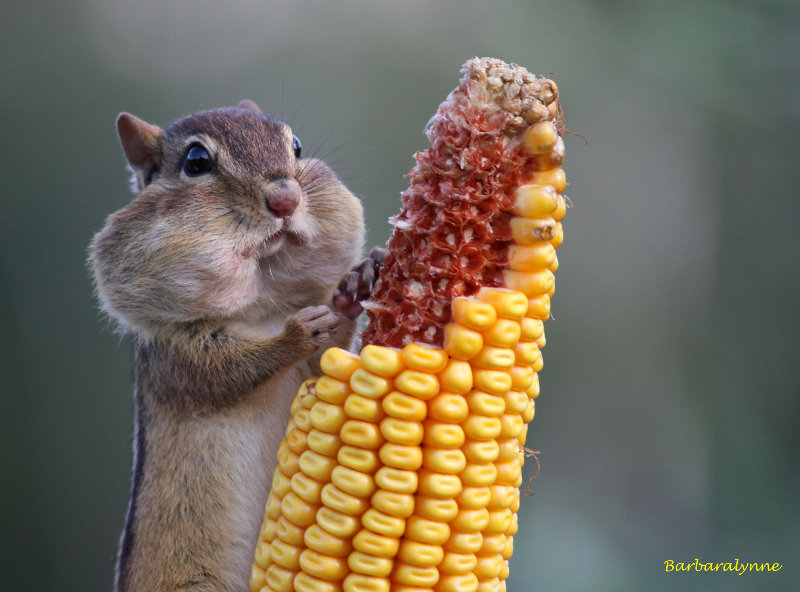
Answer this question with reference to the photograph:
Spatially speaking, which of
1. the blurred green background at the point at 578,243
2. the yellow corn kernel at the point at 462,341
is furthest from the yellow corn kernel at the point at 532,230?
the blurred green background at the point at 578,243

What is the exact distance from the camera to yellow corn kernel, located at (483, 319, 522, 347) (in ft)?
2.08

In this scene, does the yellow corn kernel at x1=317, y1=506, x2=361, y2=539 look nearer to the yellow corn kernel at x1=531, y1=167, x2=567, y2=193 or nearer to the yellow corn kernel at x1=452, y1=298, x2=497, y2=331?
the yellow corn kernel at x1=452, y1=298, x2=497, y2=331

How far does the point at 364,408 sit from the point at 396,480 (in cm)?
8

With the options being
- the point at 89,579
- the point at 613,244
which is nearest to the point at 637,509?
the point at 613,244

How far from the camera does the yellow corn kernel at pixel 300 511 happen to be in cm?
67

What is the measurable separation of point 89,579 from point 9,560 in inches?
8.8

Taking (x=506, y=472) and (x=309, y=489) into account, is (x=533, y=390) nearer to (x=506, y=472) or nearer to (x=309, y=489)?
(x=506, y=472)

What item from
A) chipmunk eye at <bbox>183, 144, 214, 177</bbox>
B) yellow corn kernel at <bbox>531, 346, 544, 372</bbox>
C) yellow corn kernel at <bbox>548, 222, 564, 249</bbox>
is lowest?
yellow corn kernel at <bbox>531, 346, 544, 372</bbox>

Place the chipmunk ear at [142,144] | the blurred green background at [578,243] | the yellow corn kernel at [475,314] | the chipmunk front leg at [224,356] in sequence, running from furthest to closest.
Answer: the blurred green background at [578,243], the chipmunk ear at [142,144], the chipmunk front leg at [224,356], the yellow corn kernel at [475,314]

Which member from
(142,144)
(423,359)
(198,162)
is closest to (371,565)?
(423,359)

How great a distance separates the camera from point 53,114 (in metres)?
1.75

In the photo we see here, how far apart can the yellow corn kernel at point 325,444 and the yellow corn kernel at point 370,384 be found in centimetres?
6

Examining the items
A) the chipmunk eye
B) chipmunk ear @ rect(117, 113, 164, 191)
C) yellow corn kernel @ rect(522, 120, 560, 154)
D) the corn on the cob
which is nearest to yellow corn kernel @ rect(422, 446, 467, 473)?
the corn on the cob

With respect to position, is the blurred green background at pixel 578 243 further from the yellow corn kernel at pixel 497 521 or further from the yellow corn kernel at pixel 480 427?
the yellow corn kernel at pixel 480 427
